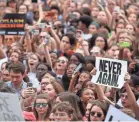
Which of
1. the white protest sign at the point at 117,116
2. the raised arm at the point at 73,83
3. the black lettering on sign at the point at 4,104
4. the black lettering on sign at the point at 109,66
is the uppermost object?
the black lettering on sign at the point at 109,66

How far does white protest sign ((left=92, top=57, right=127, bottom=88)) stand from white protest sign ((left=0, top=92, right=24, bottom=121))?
2160 mm

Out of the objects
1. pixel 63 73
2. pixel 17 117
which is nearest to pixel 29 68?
pixel 63 73

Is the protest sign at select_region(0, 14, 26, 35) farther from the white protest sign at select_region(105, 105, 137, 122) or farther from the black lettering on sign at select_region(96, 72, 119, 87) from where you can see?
the white protest sign at select_region(105, 105, 137, 122)

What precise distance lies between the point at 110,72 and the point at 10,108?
93.9 inches

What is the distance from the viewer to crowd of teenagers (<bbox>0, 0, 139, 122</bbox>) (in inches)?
373

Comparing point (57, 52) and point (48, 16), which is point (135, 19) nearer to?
point (48, 16)

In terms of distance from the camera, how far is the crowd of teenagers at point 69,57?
948 cm

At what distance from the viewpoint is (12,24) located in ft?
47.6

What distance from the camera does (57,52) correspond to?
14180 millimetres

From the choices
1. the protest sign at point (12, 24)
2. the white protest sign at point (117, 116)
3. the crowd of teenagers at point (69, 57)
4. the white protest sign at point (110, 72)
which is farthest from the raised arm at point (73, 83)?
the white protest sign at point (117, 116)

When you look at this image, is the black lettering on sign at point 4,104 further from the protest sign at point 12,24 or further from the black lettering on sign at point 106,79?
the protest sign at point 12,24

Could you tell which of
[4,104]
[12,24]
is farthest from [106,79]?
[12,24]

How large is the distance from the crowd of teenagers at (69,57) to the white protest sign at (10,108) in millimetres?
644

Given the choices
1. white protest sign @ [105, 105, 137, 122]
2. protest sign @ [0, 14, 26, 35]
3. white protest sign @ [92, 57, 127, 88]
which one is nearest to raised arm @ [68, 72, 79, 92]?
white protest sign @ [92, 57, 127, 88]
